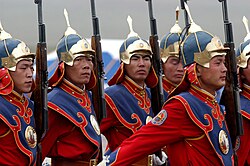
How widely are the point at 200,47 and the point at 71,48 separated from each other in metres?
1.76

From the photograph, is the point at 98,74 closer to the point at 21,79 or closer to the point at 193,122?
the point at 21,79

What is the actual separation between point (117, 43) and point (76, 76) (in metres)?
15.2

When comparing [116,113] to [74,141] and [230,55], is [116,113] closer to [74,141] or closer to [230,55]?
[74,141]

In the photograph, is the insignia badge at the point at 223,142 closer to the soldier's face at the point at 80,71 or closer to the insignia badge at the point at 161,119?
the insignia badge at the point at 161,119

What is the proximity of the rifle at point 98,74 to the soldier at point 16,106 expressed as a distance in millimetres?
1052

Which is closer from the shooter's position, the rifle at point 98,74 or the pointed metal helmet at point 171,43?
the rifle at point 98,74

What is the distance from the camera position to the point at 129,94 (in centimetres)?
801

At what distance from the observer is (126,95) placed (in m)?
7.98

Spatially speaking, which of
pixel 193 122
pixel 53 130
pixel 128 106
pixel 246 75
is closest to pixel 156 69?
pixel 128 106

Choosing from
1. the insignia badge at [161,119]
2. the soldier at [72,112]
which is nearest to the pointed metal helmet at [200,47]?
the insignia badge at [161,119]

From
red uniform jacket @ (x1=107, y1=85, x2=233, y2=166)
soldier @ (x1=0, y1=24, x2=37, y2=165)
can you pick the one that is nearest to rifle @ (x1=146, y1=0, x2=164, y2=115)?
soldier @ (x1=0, y1=24, x2=37, y2=165)

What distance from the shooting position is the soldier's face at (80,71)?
7.29 m

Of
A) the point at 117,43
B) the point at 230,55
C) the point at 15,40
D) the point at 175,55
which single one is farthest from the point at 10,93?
the point at 117,43

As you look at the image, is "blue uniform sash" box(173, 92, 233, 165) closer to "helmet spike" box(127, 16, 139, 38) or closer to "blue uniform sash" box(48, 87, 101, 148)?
"blue uniform sash" box(48, 87, 101, 148)
